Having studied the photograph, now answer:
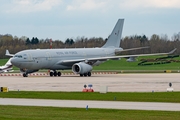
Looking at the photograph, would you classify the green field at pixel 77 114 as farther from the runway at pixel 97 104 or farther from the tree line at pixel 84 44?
the tree line at pixel 84 44

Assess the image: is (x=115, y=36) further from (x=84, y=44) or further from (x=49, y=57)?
(x=84, y=44)

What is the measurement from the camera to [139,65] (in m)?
119

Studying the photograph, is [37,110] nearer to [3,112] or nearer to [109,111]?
[3,112]

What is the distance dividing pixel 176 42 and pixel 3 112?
507 ft

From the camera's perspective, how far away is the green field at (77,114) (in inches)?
980

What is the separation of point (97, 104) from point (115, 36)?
56.0m

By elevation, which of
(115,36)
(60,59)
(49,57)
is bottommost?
(60,59)

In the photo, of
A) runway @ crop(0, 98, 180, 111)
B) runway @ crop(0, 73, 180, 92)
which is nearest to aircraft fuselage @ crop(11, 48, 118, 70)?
runway @ crop(0, 73, 180, 92)

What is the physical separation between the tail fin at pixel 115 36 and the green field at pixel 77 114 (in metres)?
58.1

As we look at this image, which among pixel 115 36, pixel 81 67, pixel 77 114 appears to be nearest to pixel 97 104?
pixel 77 114

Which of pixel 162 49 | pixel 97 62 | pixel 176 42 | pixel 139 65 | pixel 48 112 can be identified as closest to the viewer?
pixel 48 112

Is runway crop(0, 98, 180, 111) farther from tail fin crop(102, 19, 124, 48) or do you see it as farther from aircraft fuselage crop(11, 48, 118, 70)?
tail fin crop(102, 19, 124, 48)

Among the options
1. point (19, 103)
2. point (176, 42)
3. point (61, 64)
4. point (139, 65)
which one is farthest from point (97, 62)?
point (176, 42)

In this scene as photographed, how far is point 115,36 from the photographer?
8700 centimetres
